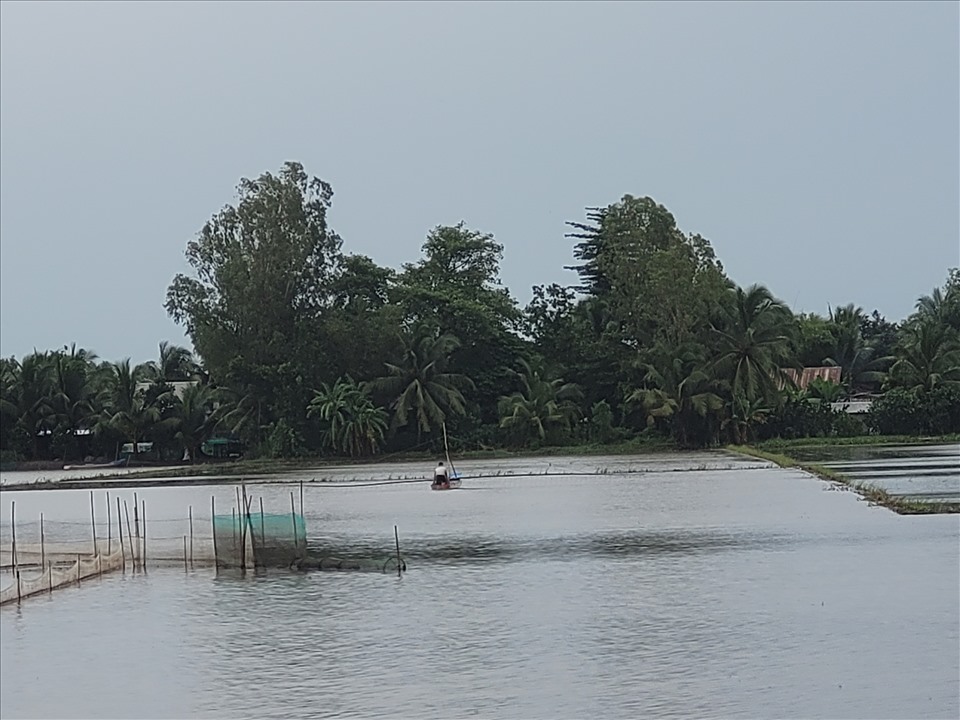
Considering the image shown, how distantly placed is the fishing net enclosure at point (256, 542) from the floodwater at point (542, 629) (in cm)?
33

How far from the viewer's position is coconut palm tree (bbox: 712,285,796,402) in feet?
156

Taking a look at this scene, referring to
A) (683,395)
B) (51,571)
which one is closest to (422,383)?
(683,395)

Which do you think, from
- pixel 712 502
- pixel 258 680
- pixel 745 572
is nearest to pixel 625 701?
pixel 258 680

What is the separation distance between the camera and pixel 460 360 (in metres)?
53.2

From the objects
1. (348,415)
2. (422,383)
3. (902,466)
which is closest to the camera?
(902,466)

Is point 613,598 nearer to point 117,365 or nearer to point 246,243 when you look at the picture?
point 117,365

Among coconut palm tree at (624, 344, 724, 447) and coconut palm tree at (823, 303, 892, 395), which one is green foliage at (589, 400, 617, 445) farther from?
coconut palm tree at (823, 303, 892, 395)

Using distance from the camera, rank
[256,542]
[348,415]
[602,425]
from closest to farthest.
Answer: [256,542] < [348,415] < [602,425]

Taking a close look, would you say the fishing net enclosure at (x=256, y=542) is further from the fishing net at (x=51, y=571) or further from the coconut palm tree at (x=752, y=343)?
the coconut palm tree at (x=752, y=343)

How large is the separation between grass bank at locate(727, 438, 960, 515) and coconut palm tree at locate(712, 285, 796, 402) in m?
6.53

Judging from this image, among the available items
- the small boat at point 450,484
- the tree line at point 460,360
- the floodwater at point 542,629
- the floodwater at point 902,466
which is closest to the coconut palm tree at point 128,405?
the tree line at point 460,360

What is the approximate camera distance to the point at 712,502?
87.1 feet

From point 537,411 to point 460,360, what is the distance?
447 centimetres

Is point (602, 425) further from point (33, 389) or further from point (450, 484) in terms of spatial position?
point (33, 389)
